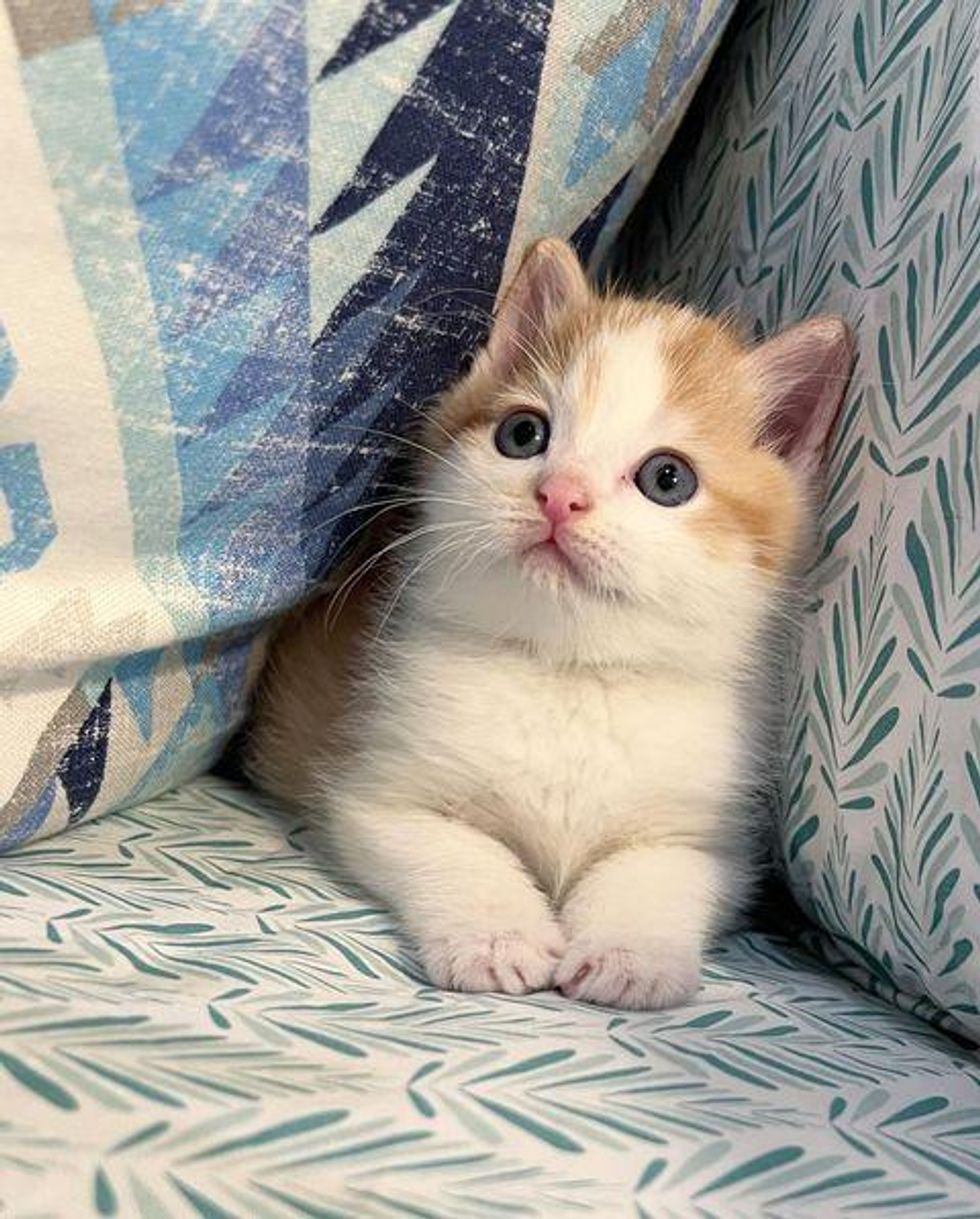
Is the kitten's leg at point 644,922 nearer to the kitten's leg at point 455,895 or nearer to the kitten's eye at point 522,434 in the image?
the kitten's leg at point 455,895

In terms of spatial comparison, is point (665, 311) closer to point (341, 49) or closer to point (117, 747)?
point (341, 49)

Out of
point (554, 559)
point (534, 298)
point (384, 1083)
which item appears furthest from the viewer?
point (534, 298)

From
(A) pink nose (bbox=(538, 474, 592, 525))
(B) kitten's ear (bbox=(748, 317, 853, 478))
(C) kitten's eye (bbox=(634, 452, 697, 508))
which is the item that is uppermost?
(B) kitten's ear (bbox=(748, 317, 853, 478))

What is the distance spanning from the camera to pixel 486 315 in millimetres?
1062

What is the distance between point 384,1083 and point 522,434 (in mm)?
512

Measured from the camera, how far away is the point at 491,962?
0.85 m

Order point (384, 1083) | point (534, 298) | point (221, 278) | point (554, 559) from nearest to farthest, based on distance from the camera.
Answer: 1. point (384, 1083)
2. point (221, 278)
3. point (554, 559)
4. point (534, 298)

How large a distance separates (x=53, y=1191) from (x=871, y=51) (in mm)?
882

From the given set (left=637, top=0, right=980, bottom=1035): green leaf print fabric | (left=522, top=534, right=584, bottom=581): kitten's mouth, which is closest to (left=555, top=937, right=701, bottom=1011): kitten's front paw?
(left=637, top=0, right=980, bottom=1035): green leaf print fabric

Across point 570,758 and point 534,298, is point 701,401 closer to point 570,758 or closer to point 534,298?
point 534,298

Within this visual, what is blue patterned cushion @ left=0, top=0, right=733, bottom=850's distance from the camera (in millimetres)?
783

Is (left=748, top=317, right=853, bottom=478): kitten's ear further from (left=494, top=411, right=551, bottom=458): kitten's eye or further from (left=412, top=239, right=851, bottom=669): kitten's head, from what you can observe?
(left=494, top=411, right=551, bottom=458): kitten's eye

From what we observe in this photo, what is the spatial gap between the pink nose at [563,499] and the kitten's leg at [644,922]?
25 centimetres

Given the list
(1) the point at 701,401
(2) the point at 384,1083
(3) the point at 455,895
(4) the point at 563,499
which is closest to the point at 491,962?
(3) the point at 455,895
